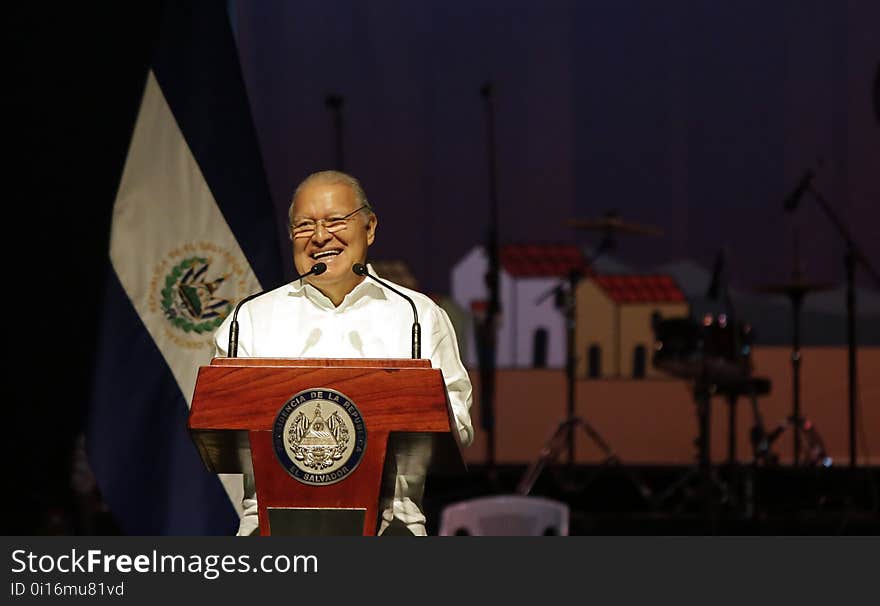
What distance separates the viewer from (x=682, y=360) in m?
6.47

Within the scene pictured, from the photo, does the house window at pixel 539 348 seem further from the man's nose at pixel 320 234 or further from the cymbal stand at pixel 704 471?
the man's nose at pixel 320 234

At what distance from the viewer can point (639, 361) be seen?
795cm

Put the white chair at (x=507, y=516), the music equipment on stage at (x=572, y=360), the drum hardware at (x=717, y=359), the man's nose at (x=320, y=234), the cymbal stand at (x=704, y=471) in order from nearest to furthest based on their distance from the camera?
the man's nose at (x=320, y=234), the white chair at (x=507, y=516), the cymbal stand at (x=704, y=471), the drum hardware at (x=717, y=359), the music equipment on stage at (x=572, y=360)

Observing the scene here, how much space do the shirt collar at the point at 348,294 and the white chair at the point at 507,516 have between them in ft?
4.58

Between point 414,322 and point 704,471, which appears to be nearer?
point 414,322

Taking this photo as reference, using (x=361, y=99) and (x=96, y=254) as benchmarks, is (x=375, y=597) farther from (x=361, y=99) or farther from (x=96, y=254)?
(x=361, y=99)

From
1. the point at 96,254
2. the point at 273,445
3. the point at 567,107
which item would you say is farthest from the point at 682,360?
the point at 273,445

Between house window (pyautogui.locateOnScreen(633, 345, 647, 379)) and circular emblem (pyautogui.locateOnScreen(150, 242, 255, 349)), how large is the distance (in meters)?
5.03

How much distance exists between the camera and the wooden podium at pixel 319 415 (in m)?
2.09

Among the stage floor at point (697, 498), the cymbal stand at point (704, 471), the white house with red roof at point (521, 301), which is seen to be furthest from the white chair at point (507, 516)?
the white house with red roof at point (521, 301)

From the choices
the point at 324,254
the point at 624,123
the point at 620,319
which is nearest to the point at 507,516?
the point at 324,254

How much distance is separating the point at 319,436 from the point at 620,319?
5861mm

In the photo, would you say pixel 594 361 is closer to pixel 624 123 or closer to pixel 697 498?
pixel 697 498

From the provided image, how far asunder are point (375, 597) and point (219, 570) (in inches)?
9.4
